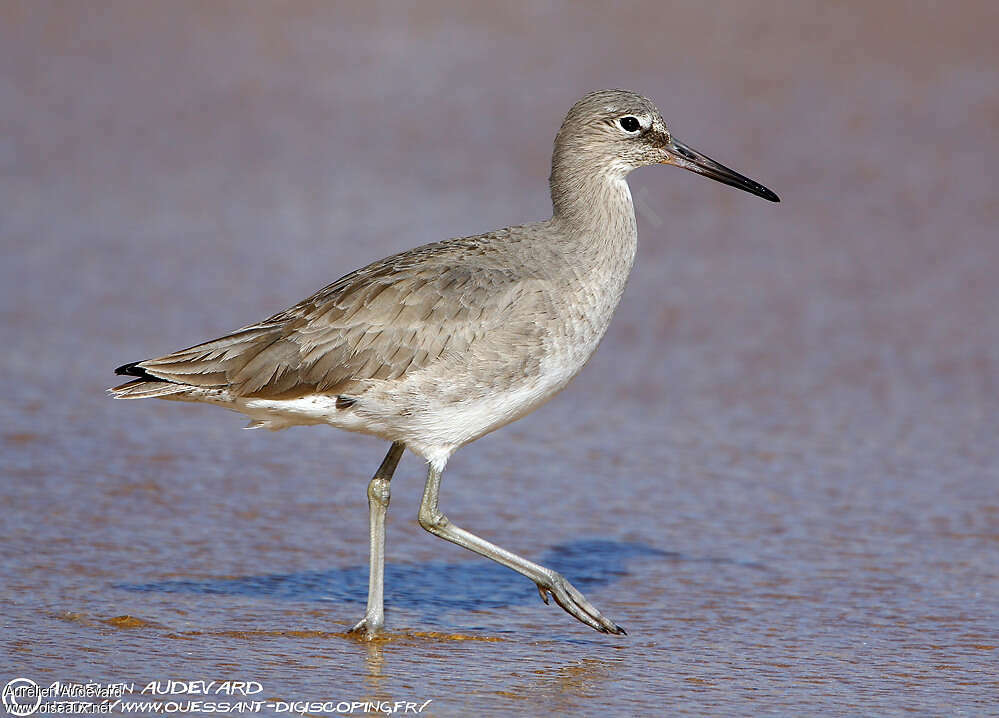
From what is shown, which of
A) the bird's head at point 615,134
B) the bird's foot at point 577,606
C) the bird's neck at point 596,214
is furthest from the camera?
the bird's head at point 615,134

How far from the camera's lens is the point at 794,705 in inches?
225

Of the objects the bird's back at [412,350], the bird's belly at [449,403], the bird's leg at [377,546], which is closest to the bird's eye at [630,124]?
the bird's back at [412,350]

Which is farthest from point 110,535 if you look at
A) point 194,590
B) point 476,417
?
point 476,417

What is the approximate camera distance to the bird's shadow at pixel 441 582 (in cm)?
692

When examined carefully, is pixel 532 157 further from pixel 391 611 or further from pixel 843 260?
pixel 391 611

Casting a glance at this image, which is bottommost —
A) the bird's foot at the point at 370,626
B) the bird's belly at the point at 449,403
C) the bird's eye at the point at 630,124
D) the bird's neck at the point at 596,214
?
the bird's foot at the point at 370,626

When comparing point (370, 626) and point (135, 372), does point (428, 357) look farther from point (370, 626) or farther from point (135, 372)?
point (135, 372)

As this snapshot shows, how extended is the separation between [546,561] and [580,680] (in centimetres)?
→ 156

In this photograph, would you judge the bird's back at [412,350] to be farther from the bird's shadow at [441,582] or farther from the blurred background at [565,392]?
the blurred background at [565,392]

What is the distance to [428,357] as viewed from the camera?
6508 mm

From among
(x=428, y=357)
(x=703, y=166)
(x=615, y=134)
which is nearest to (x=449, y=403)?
(x=428, y=357)

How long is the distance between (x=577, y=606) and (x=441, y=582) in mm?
1000

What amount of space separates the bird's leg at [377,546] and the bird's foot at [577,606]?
68 cm

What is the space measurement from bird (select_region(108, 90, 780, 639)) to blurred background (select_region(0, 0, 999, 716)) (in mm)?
726
